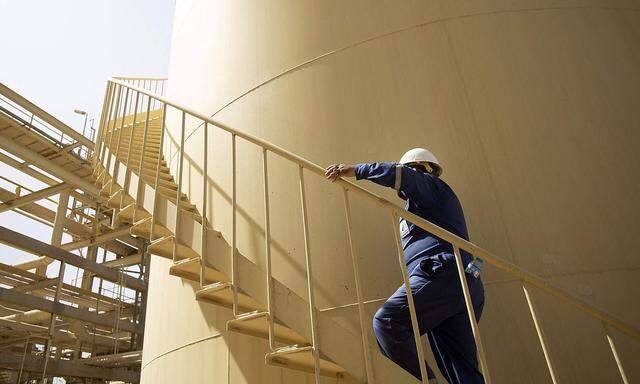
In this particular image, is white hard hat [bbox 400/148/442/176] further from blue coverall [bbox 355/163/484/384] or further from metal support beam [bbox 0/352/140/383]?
metal support beam [bbox 0/352/140/383]

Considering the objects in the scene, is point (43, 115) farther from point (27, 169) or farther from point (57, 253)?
point (57, 253)

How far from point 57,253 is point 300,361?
879 centimetres

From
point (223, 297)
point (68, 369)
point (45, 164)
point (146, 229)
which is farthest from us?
point (68, 369)

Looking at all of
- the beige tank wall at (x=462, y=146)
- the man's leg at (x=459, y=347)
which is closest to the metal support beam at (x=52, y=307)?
the beige tank wall at (x=462, y=146)

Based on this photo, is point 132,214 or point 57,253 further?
point 57,253

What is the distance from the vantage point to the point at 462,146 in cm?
340

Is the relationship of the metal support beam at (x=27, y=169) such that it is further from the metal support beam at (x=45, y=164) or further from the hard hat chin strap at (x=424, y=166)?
the hard hat chin strap at (x=424, y=166)

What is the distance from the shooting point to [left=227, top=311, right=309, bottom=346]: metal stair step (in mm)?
2688

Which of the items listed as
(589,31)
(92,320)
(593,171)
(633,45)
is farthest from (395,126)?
(92,320)

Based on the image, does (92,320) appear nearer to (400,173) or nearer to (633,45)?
(400,173)

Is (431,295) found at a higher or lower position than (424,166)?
lower

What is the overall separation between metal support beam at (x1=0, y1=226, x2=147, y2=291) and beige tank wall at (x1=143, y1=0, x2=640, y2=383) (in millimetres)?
5816

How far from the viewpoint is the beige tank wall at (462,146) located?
294 centimetres

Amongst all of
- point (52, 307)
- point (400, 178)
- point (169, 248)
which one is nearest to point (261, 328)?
point (169, 248)
